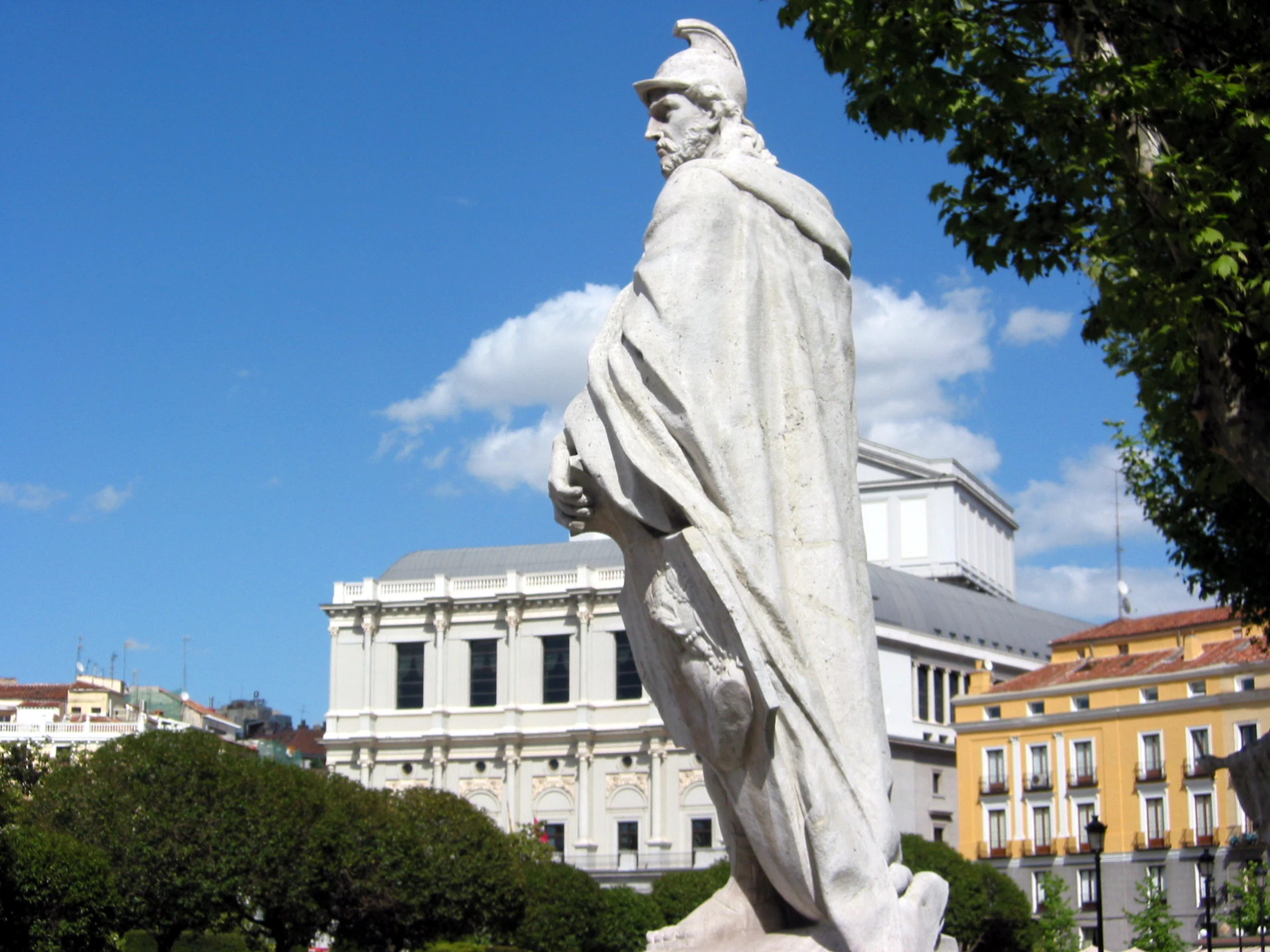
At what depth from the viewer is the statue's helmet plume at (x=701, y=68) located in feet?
20.3

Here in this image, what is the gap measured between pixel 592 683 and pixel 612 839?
669cm

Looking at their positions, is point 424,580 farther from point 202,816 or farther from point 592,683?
point 202,816

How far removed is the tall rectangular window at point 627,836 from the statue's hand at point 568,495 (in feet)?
212

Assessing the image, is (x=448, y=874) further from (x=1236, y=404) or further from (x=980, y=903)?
(x=1236, y=404)

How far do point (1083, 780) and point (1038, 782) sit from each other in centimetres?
190

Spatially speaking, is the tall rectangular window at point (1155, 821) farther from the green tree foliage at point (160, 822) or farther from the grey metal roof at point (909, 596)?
the green tree foliage at point (160, 822)

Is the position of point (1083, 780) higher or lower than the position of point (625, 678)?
lower

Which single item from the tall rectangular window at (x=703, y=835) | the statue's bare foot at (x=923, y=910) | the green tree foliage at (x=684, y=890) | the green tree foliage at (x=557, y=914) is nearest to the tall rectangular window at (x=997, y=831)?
the green tree foliage at (x=684, y=890)

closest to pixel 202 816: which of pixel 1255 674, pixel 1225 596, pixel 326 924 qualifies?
pixel 326 924

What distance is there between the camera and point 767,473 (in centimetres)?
560

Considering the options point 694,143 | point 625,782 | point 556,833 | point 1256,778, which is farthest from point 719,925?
point 556,833

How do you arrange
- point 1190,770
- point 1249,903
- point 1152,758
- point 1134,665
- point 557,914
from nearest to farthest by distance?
point 1249,903 → point 557,914 → point 1190,770 → point 1152,758 → point 1134,665

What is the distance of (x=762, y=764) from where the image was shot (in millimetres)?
5438

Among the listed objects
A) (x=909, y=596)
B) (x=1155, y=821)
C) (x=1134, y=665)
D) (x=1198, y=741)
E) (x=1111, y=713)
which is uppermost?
(x=909, y=596)
